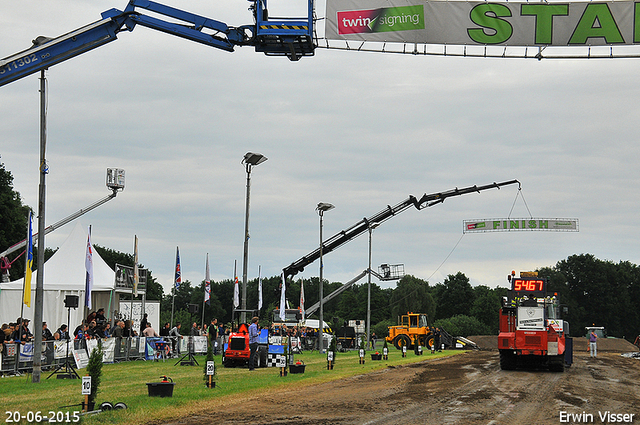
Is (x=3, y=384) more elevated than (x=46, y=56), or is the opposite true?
(x=46, y=56)

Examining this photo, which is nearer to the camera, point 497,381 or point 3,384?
point 3,384

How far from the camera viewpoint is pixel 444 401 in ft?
Result: 51.5

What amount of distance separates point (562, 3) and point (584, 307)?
295 ft

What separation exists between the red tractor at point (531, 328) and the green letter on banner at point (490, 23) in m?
13.4

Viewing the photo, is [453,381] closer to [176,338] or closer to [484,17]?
[484,17]

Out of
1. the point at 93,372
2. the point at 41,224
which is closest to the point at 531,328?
the point at 93,372

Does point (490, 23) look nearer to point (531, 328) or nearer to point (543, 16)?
point (543, 16)

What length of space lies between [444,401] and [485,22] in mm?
8798

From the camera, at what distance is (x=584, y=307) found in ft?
312

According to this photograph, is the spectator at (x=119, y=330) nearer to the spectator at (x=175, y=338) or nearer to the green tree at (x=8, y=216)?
the spectator at (x=175, y=338)

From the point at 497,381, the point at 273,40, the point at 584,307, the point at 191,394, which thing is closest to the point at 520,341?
the point at 497,381

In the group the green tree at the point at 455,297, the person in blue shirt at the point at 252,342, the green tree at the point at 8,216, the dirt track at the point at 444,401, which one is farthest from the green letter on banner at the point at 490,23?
the green tree at the point at 455,297

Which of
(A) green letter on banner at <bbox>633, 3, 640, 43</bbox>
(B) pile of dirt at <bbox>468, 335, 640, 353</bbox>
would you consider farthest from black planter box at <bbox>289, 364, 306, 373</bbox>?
(B) pile of dirt at <bbox>468, 335, 640, 353</bbox>

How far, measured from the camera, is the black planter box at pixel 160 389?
14945 mm
